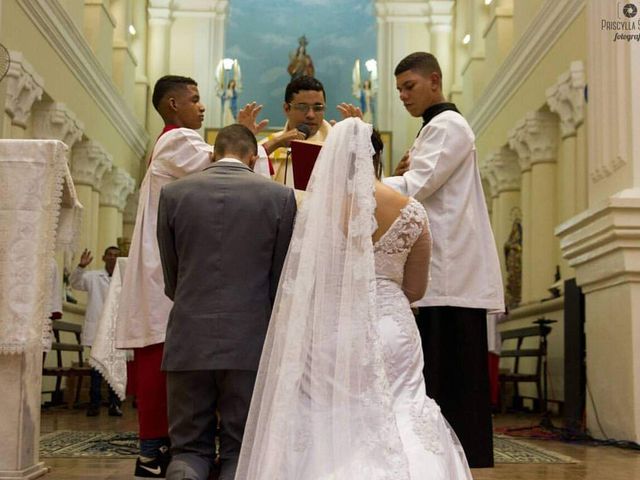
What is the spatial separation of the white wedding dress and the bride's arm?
53 millimetres

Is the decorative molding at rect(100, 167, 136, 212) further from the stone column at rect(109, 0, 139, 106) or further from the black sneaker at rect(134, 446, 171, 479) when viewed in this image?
the black sneaker at rect(134, 446, 171, 479)

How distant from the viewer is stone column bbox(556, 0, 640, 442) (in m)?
7.80

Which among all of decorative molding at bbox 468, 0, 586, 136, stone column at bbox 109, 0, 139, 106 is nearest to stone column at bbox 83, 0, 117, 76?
stone column at bbox 109, 0, 139, 106

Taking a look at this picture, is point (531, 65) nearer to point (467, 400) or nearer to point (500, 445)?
point (500, 445)

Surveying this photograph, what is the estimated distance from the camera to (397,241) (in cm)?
365

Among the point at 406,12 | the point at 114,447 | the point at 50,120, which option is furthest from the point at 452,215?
the point at 406,12

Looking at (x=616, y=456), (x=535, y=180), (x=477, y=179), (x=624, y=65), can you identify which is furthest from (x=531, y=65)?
(x=477, y=179)

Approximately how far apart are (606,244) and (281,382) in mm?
5381

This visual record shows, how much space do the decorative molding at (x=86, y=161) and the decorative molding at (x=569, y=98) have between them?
7476 mm

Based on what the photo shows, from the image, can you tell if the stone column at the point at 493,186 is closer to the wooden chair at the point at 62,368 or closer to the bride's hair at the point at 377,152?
the wooden chair at the point at 62,368

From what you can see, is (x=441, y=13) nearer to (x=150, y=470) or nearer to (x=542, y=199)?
(x=542, y=199)

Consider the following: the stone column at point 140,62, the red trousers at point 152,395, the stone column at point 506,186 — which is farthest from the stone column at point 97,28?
the red trousers at point 152,395

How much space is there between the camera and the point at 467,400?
4562 mm

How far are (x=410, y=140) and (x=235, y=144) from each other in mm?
16507
